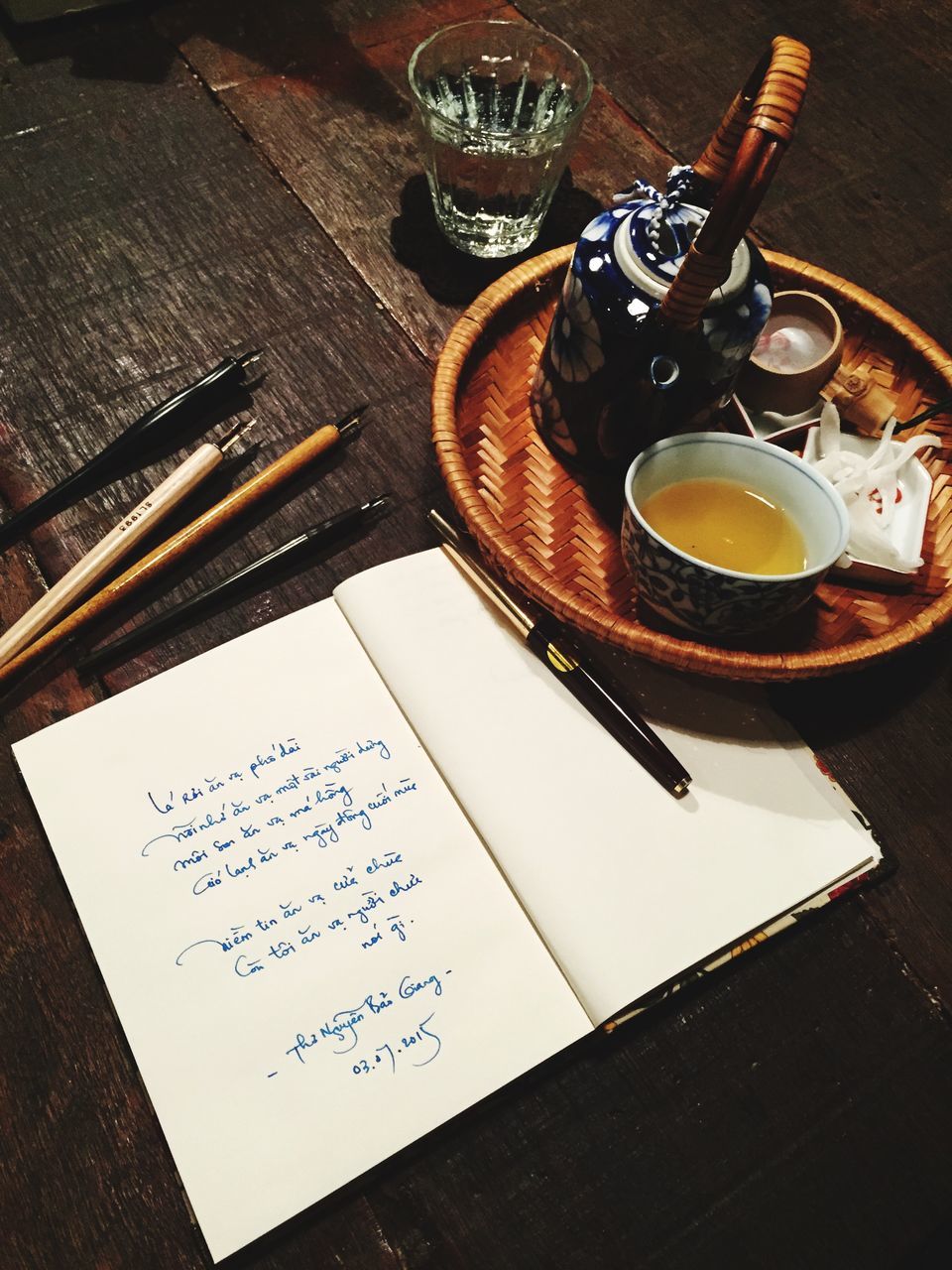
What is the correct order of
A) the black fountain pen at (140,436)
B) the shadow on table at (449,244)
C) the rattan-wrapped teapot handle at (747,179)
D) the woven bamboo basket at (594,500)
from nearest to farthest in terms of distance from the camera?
the rattan-wrapped teapot handle at (747,179)
the woven bamboo basket at (594,500)
the black fountain pen at (140,436)
the shadow on table at (449,244)

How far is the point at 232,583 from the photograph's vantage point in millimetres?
685

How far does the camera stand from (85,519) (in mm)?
718

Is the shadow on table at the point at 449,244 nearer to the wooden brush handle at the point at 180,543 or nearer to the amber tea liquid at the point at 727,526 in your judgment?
the wooden brush handle at the point at 180,543

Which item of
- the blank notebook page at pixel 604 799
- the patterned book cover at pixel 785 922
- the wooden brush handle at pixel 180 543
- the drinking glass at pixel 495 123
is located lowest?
the patterned book cover at pixel 785 922

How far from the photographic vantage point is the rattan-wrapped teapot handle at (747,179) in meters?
0.50

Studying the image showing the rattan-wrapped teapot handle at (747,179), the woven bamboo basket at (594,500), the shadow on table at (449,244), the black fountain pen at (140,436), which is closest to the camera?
the rattan-wrapped teapot handle at (747,179)

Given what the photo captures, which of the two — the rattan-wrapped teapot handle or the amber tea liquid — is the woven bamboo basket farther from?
the rattan-wrapped teapot handle

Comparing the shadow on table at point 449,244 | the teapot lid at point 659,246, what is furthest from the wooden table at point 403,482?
the teapot lid at point 659,246

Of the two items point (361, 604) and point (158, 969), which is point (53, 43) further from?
point (158, 969)

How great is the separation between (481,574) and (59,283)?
52 cm

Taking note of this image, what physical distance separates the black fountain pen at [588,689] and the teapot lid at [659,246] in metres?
0.23

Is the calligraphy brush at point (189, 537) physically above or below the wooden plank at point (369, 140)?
below

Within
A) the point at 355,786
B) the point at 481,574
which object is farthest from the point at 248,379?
the point at 355,786

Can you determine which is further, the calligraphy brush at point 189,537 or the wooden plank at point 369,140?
the wooden plank at point 369,140
